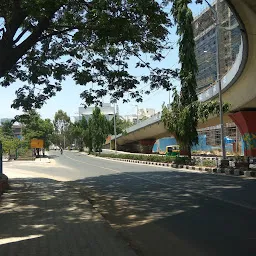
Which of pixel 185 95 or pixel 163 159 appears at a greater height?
pixel 185 95

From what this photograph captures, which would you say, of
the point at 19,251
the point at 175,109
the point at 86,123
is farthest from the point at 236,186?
the point at 86,123

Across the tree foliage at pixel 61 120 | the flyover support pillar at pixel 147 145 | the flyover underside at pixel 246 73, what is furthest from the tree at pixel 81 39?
the tree foliage at pixel 61 120

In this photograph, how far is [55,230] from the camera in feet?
22.8

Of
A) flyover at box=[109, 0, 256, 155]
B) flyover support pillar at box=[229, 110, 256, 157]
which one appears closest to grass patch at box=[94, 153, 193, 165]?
flyover support pillar at box=[229, 110, 256, 157]

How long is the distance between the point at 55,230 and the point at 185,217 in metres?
3.02

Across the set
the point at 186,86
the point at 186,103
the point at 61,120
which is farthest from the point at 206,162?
the point at 61,120

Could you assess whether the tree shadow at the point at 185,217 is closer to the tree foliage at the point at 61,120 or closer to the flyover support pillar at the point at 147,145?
the flyover support pillar at the point at 147,145

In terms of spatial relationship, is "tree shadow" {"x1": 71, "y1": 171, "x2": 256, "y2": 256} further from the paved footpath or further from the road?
the paved footpath

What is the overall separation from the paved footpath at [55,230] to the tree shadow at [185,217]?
1.80 ft

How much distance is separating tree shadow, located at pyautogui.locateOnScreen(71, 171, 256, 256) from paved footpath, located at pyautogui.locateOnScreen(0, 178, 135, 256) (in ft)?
1.80

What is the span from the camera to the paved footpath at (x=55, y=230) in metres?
5.59

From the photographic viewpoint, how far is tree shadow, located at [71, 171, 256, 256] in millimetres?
6060

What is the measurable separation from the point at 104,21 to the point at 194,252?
7.33 metres

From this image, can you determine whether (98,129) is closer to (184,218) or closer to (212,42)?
(212,42)
